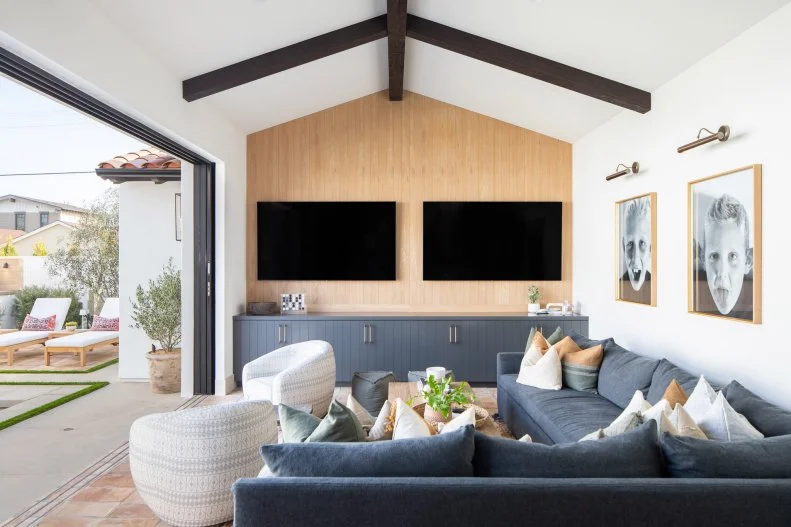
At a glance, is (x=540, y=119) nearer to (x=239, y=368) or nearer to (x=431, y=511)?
(x=239, y=368)

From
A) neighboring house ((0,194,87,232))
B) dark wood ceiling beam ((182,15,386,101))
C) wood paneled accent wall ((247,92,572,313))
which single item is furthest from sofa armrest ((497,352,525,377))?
neighboring house ((0,194,87,232))

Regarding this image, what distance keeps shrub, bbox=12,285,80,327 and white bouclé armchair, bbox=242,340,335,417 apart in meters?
5.92

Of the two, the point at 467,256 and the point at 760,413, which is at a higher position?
the point at 467,256

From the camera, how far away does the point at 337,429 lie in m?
1.94

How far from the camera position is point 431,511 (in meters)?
1.61

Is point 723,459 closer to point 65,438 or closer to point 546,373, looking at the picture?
point 546,373

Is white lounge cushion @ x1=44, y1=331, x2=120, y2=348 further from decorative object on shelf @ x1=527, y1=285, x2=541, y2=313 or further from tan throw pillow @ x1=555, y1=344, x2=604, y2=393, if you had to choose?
tan throw pillow @ x1=555, y1=344, x2=604, y2=393

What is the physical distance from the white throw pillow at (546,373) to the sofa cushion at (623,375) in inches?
11.8

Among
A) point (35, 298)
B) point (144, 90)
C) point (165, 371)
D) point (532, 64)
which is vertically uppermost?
point (532, 64)

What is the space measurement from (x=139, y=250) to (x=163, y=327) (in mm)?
1160

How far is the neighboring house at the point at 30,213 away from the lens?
365 inches

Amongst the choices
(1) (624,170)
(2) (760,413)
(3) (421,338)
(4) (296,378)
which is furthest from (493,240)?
(2) (760,413)

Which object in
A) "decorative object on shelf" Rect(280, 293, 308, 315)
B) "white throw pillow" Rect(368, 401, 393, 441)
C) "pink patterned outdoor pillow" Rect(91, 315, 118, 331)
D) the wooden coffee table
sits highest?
"decorative object on shelf" Rect(280, 293, 308, 315)

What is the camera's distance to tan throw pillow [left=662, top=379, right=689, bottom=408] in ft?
8.70
